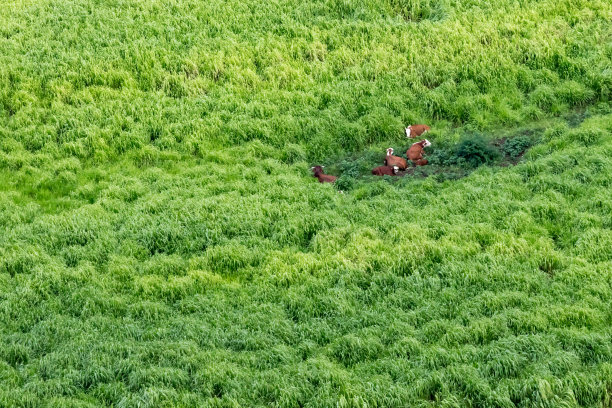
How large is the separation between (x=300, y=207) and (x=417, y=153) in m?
3.06

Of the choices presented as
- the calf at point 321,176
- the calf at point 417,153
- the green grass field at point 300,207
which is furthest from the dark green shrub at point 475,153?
the calf at point 321,176

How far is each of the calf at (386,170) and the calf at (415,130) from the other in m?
1.59

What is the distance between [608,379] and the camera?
6965 mm

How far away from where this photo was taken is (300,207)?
39.0ft

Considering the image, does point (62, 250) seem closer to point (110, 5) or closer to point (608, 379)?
point (608, 379)

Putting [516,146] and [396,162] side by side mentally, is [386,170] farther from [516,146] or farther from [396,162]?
[516,146]

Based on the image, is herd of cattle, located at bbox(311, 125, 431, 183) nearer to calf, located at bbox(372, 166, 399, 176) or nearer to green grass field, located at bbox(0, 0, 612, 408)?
calf, located at bbox(372, 166, 399, 176)

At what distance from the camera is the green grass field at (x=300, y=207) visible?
7.82 meters

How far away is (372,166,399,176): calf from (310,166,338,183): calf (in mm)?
807

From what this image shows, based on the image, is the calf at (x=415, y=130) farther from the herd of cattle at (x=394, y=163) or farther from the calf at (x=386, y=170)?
the calf at (x=386, y=170)

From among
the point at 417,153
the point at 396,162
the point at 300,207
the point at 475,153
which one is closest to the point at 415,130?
the point at 417,153

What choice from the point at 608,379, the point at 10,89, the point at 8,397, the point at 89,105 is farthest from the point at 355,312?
the point at 10,89

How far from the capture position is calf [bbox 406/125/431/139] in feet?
47.6

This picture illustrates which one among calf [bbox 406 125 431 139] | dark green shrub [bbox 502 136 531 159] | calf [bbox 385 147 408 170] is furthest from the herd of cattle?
dark green shrub [bbox 502 136 531 159]
